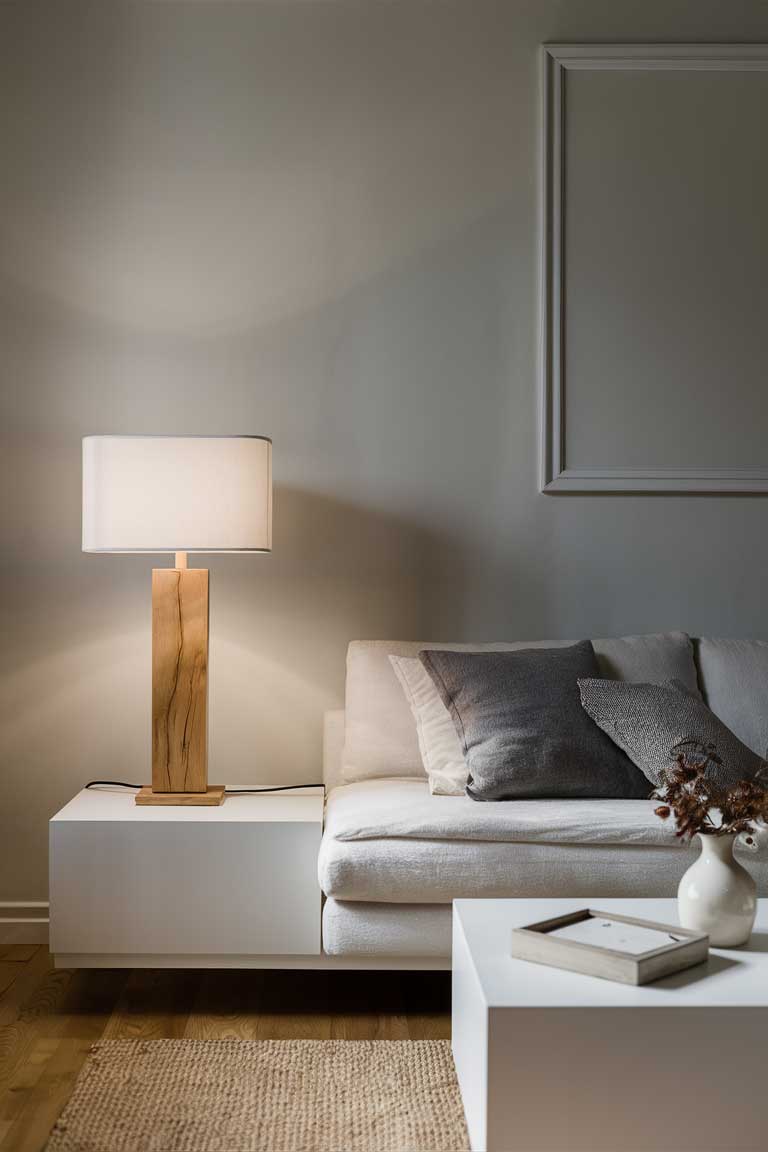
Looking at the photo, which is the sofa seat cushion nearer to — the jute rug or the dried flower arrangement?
the jute rug

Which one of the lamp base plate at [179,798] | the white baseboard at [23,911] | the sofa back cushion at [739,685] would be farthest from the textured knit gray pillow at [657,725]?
the white baseboard at [23,911]

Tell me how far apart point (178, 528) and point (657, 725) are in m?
1.27

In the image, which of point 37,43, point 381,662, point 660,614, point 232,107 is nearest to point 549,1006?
point 381,662

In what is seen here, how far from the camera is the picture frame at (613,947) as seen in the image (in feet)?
5.55

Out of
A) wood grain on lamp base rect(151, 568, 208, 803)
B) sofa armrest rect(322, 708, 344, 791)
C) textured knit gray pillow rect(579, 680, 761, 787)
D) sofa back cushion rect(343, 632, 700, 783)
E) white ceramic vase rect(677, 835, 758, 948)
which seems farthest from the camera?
sofa armrest rect(322, 708, 344, 791)

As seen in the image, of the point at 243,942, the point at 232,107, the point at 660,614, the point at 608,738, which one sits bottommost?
the point at 243,942

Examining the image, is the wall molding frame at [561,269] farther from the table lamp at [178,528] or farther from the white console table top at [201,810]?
the white console table top at [201,810]

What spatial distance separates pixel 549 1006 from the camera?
1.60m

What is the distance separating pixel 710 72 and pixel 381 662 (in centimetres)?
207

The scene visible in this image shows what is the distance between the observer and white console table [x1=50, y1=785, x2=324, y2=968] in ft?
8.56

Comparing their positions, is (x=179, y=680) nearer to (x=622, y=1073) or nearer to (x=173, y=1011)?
(x=173, y=1011)

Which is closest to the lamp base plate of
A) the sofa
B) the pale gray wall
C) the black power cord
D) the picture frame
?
the black power cord

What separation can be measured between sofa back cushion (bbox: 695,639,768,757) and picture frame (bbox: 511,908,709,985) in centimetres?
113

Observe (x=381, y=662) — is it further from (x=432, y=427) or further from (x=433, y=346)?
(x=433, y=346)
